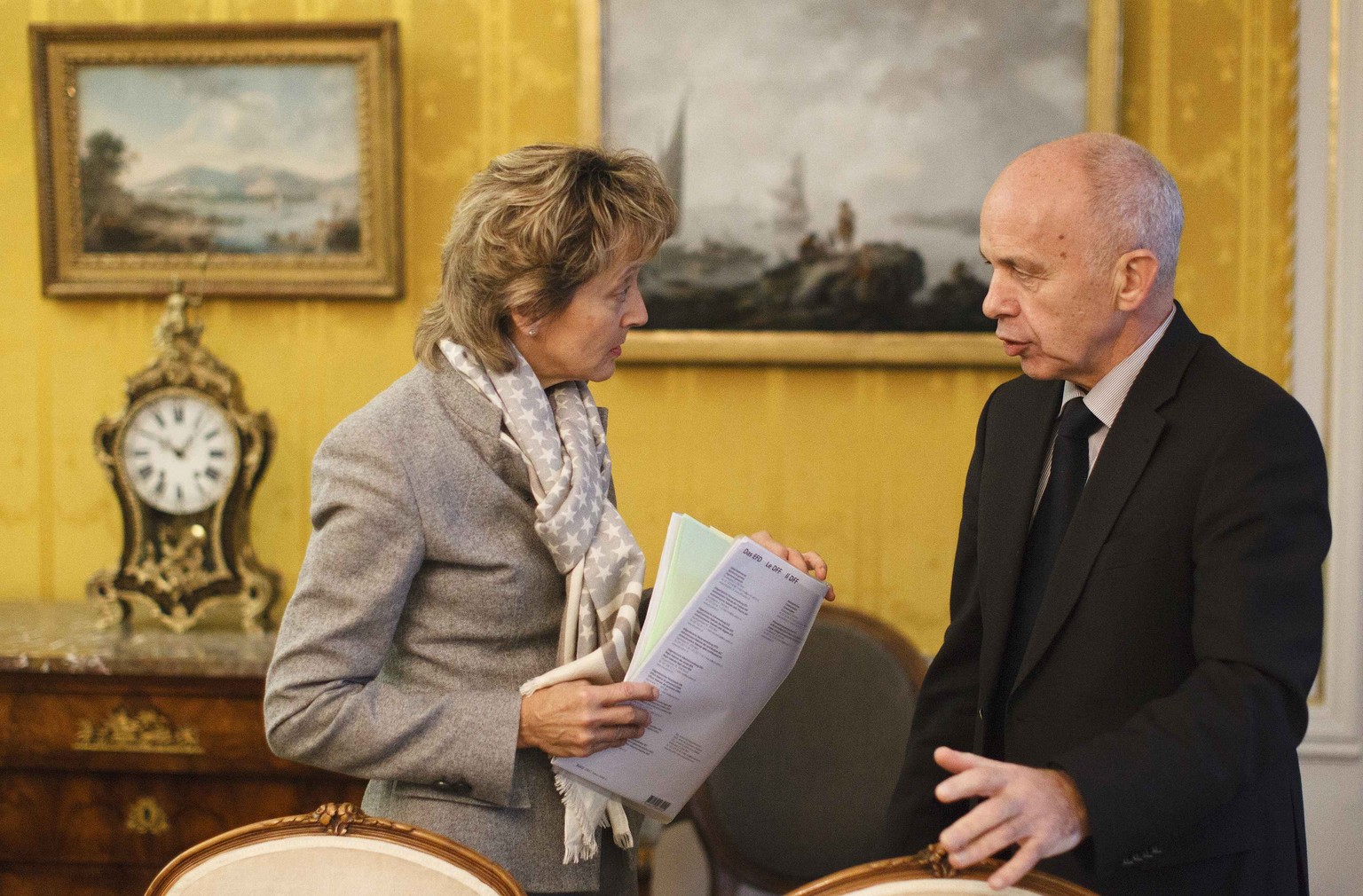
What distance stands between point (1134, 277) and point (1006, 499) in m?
0.37

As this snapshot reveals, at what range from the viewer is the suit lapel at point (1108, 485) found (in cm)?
157

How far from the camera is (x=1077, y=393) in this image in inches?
68.9

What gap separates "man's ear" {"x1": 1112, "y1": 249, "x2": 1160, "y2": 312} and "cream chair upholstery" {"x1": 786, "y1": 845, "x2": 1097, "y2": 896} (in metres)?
0.75

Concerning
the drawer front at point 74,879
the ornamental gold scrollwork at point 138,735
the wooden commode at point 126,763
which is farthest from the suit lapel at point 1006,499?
the drawer front at point 74,879

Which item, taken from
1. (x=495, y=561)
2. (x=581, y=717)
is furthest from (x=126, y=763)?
(x=581, y=717)

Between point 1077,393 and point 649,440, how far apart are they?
5.42 feet

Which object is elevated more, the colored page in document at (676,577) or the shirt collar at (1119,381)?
the shirt collar at (1119,381)

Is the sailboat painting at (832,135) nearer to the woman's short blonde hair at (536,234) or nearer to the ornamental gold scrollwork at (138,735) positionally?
the woman's short blonde hair at (536,234)

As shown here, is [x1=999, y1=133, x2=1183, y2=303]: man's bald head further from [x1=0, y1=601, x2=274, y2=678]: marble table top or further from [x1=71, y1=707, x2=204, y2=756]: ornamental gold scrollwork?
[x1=71, y1=707, x2=204, y2=756]: ornamental gold scrollwork

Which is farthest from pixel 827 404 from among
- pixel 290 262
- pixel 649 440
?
pixel 290 262

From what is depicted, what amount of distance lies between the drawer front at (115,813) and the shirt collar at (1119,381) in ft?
6.41

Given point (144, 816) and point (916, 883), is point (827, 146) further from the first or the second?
point (144, 816)

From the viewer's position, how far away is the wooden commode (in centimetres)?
276

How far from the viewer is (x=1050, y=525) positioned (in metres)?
1.70
